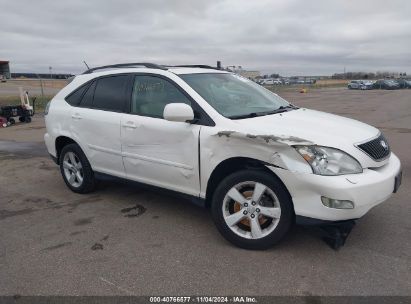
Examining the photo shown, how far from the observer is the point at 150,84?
4617 millimetres

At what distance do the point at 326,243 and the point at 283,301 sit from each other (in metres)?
1.11

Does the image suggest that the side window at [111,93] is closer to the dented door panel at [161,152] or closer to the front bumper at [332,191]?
the dented door panel at [161,152]

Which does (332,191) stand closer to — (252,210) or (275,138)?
(275,138)

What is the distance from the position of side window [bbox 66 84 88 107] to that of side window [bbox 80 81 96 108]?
0.08 metres

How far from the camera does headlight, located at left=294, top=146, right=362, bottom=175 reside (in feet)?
11.1

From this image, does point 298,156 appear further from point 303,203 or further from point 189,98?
point 189,98

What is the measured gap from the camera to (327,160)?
11.1ft

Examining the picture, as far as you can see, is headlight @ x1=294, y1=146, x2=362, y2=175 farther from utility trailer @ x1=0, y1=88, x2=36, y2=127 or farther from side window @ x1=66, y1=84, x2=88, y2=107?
utility trailer @ x1=0, y1=88, x2=36, y2=127

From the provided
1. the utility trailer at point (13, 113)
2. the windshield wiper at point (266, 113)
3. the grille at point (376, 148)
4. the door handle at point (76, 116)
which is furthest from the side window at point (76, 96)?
the utility trailer at point (13, 113)

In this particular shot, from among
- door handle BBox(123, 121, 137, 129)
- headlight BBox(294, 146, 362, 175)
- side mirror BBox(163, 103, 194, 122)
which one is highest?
side mirror BBox(163, 103, 194, 122)

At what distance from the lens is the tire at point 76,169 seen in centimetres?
537

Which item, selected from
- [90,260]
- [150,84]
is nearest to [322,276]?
[90,260]

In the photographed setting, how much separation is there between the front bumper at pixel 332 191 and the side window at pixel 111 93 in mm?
2213

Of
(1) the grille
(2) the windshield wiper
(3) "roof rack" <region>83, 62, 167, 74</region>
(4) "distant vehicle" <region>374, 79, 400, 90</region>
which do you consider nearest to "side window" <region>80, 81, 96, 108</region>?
(3) "roof rack" <region>83, 62, 167, 74</region>
